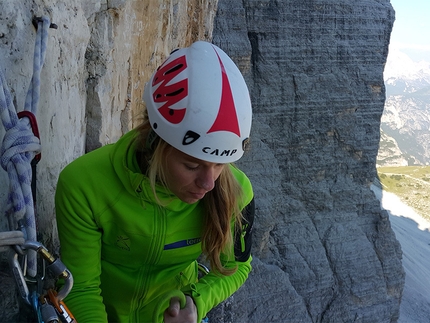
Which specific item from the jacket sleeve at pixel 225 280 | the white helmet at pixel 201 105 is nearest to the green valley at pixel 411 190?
the jacket sleeve at pixel 225 280

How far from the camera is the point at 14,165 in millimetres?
952

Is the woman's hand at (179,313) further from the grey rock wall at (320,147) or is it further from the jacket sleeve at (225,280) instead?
the grey rock wall at (320,147)

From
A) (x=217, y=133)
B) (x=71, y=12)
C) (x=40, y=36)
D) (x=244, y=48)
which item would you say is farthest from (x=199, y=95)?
(x=244, y=48)

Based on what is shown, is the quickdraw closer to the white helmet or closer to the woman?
the woman

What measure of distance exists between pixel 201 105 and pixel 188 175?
215 mm

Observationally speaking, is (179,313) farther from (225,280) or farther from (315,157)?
(315,157)

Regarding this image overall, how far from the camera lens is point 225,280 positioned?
1.60 metres

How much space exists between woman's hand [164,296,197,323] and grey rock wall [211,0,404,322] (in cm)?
645

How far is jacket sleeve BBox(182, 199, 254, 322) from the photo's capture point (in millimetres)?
1491

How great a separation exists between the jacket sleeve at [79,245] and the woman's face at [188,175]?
0.27m

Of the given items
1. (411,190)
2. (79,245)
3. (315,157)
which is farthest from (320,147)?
(411,190)

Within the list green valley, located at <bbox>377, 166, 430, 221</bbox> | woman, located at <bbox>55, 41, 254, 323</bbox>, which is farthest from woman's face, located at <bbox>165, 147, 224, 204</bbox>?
green valley, located at <bbox>377, 166, 430, 221</bbox>

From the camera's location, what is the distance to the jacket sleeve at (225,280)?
58.7 inches

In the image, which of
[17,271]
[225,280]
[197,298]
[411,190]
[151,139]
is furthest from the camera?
[411,190]
